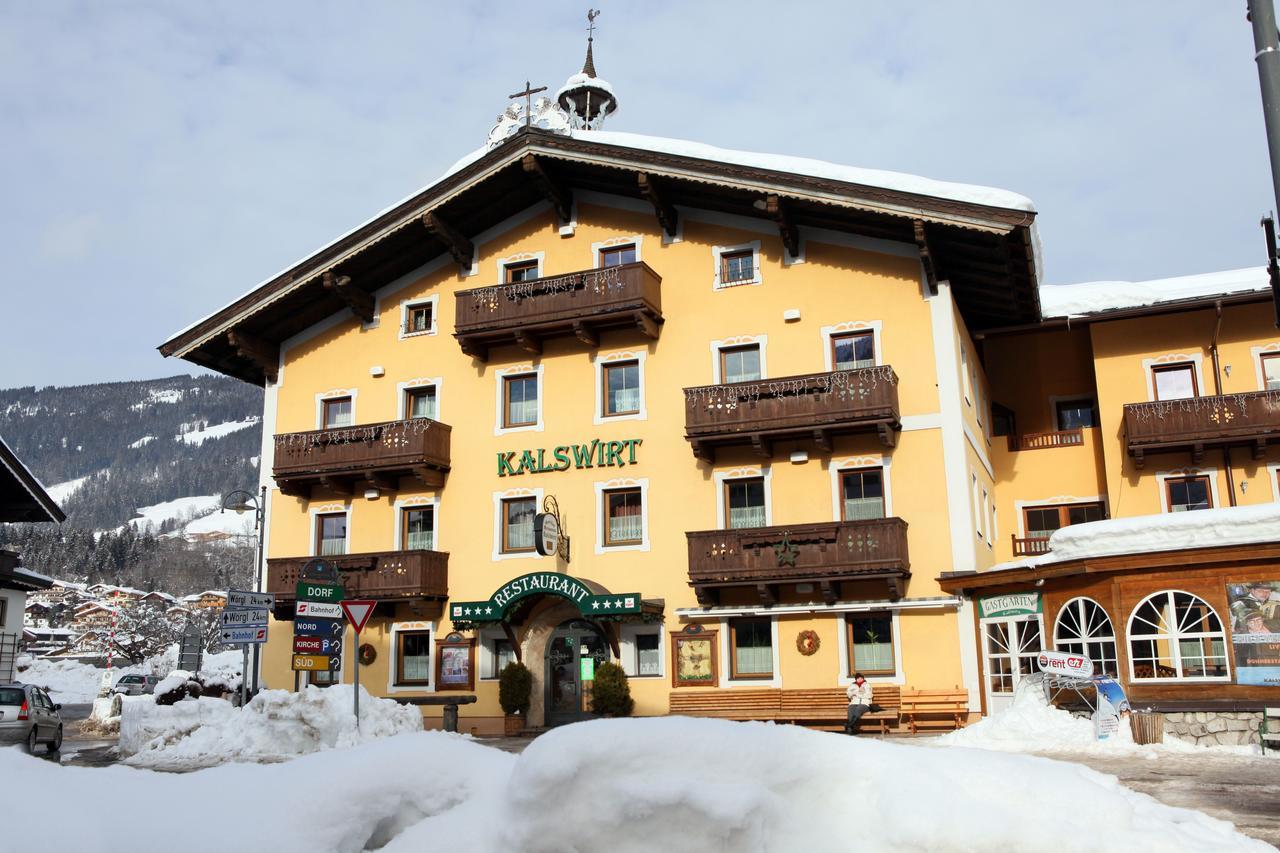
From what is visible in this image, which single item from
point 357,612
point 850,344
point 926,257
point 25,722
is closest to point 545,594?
point 357,612

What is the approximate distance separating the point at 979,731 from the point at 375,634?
15183mm

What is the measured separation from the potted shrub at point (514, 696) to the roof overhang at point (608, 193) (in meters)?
10.8

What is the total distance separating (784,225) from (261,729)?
15.0 m

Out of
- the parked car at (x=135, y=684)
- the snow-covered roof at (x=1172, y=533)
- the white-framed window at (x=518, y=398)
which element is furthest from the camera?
the parked car at (x=135, y=684)

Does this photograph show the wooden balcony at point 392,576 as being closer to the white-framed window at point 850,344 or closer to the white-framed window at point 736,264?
the white-framed window at point 736,264

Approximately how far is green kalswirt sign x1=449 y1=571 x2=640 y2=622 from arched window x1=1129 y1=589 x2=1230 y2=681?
1005 centimetres

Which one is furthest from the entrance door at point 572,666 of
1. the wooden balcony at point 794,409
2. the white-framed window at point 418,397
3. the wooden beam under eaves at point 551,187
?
the wooden beam under eaves at point 551,187

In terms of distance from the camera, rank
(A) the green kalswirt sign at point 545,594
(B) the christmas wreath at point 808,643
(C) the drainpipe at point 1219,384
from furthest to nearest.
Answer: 1. (C) the drainpipe at point 1219,384
2. (A) the green kalswirt sign at point 545,594
3. (B) the christmas wreath at point 808,643

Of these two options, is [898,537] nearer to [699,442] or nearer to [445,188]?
[699,442]

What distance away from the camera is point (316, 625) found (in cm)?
1922

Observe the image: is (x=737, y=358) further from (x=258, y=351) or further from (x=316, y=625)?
(x=258, y=351)

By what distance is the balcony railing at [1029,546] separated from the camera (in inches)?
1093

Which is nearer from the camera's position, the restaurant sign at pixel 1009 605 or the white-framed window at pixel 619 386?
the restaurant sign at pixel 1009 605

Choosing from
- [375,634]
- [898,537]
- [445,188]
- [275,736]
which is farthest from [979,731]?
[445,188]
